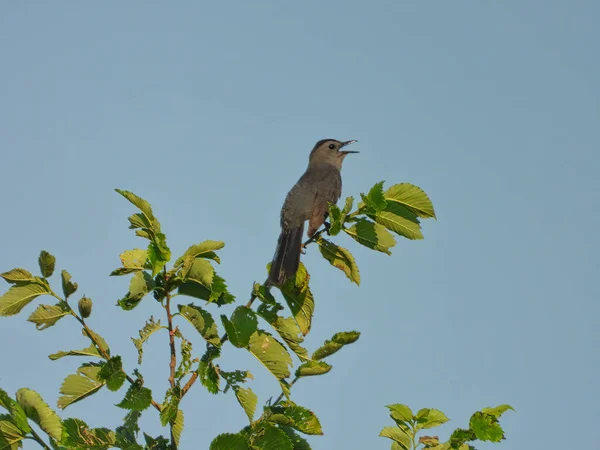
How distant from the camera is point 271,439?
3.16 m

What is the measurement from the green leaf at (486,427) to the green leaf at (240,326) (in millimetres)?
1089

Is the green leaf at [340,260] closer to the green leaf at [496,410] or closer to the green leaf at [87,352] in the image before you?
the green leaf at [496,410]

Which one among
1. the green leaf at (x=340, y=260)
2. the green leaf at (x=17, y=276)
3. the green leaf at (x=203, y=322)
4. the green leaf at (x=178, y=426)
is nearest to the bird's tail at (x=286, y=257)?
the green leaf at (x=340, y=260)

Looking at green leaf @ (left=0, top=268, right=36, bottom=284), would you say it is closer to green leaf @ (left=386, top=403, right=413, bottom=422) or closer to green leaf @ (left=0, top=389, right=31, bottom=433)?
green leaf @ (left=0, top=389, right=31, bottom=433)

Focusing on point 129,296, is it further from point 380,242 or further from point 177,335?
point 380,242

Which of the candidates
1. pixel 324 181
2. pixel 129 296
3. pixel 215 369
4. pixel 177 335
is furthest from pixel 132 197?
pixel 324 181

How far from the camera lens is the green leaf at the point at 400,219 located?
3.98 metres

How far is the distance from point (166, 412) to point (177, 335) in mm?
353

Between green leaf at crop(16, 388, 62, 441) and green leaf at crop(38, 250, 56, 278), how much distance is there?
531 mm

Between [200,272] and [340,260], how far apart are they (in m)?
1.23

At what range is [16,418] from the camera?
307cm

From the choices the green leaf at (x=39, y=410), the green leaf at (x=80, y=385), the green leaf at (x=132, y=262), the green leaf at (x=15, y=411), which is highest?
the green leaf at (x=132, y=262)

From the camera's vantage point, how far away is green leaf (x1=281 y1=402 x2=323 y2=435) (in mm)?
3344

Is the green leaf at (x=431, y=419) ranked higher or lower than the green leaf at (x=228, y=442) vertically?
higher
